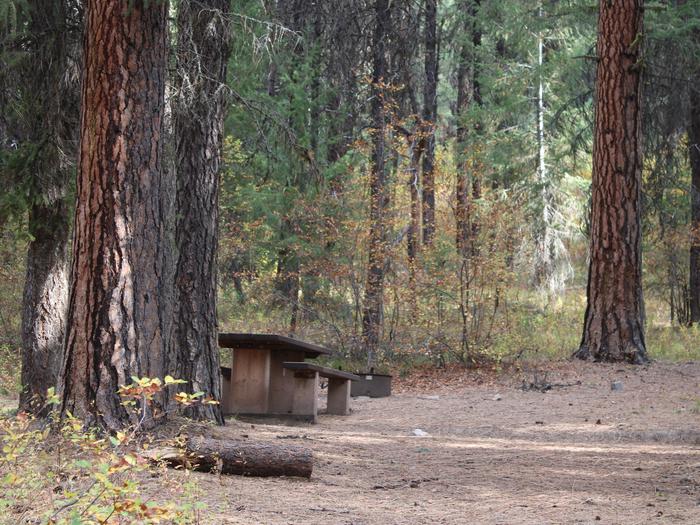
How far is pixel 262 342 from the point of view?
10.6 meters

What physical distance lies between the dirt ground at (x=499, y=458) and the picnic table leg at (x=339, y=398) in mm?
190

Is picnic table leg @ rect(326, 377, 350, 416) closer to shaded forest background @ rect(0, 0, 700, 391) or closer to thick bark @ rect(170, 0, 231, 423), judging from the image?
thick bark @ rect(170, 0, 231, 423)

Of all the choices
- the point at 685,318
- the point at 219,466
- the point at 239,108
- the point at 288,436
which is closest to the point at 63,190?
the point at 288,436

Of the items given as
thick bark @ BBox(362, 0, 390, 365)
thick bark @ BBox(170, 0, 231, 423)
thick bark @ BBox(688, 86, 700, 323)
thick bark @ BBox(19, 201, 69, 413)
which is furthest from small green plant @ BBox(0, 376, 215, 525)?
thick bark @ BBox(688, 86, 700, 323)

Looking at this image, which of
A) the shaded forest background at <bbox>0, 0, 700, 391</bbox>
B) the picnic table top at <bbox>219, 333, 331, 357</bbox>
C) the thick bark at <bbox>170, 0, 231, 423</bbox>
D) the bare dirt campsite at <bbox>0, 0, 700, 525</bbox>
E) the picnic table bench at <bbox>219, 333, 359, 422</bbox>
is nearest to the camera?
the bare dirt campsite at <bbox>0, 0, 700, 525</bbox>

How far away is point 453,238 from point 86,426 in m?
9.76

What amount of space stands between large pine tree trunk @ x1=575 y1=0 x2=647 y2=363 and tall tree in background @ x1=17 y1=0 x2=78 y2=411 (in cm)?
809

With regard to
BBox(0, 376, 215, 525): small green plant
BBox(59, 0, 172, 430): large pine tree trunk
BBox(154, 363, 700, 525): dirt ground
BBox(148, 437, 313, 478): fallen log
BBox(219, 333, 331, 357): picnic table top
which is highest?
BBox(59, 0, 172, 430): large pine tree trunk

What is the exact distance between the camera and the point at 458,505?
6.41 meters

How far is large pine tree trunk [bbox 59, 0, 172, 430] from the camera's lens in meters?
6.98

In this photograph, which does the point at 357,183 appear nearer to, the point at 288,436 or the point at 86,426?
the point at 288,436

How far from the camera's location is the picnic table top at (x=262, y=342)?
10336 millimetres

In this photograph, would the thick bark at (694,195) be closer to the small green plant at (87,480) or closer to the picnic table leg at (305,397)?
the picnic table leg at (305,397)

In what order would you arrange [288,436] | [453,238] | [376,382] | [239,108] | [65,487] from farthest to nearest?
1. [239,108]
2. [453,238]
3. [376,382]
4. [288,436]
5. [65,487]
